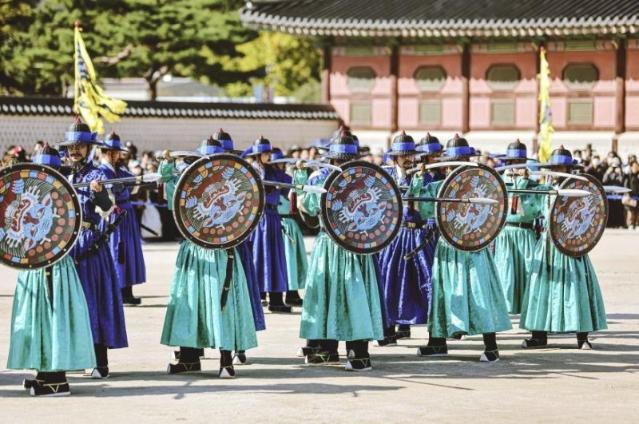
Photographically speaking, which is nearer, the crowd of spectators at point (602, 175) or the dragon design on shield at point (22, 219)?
the dragon design on shield at point (22, 219)

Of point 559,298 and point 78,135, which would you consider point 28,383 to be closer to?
point 78,135

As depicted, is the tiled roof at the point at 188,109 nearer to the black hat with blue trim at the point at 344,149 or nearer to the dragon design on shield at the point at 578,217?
the black hat with blue trim at the point at 344,149

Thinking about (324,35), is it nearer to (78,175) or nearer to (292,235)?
(292,235)

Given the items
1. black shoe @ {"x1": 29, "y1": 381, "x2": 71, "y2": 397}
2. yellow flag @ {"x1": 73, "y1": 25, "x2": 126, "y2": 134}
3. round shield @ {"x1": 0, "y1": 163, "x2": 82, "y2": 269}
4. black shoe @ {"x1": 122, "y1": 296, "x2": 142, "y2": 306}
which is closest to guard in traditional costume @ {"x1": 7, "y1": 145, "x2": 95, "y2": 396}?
black shoe @ {"x1": 29, "y1": 381, "x2": 71, "y2": 397}

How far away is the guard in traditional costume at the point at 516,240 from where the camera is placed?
13.6 metres

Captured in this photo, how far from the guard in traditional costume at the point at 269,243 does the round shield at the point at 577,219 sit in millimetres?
3712

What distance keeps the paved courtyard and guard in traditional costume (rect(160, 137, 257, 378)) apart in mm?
254

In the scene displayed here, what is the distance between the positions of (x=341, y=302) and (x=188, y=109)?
21.1 meters

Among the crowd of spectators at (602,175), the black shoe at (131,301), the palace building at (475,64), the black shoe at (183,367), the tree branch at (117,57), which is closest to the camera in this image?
the black shoe at (183,367)

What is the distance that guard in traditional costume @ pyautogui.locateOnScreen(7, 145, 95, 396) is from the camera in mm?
9875

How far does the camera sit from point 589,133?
31.6 metres

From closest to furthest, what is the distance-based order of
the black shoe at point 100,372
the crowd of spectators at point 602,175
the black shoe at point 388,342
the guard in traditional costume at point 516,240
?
the black shoe at point 100,372 → the black shoe at point 388,342 → the guard in traditional costume at point 516,240 → the crowd of spectators at point 602,175

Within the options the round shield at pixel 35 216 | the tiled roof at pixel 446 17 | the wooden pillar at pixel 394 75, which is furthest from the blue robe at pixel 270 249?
the wooden pillar at pixel 394 75

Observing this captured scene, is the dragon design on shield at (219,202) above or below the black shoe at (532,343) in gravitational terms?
above
